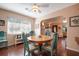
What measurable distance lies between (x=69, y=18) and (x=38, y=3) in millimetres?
745

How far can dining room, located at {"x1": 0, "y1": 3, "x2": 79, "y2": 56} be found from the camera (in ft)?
5.47

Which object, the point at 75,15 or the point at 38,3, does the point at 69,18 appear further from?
the point at 38,3

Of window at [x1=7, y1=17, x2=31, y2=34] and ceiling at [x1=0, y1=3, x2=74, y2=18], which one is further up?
ceiling at [x1=0, y1=3, x2=74, y2=18]

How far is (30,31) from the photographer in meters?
1.78

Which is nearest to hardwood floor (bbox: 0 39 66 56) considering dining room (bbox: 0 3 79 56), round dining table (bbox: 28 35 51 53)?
dining room (bbox: 0 3 79 56)

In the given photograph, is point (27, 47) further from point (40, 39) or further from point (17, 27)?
point (17, 27)

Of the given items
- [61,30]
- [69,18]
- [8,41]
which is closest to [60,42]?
[61,30]

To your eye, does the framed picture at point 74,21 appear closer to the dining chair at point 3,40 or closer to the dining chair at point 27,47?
the dining chair at point 27,47

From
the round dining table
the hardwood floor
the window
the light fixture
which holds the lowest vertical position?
the hardwood floor

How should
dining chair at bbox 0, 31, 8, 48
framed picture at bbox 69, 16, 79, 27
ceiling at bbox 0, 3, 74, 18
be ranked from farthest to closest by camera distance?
framed picture at bbox 69, 16, 79, 27
dining chair at bbox 0, 31, 8, 48
ceiling at bbox 0, 3, 74, 18

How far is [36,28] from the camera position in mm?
1813

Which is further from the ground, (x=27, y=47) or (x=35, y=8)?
(x=35, y=8)

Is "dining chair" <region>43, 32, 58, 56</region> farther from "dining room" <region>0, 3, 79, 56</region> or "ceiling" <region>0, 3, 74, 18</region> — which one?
"ceiling" <region>0, 3, 74, 18</region>

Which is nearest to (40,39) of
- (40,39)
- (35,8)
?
(40,39)
